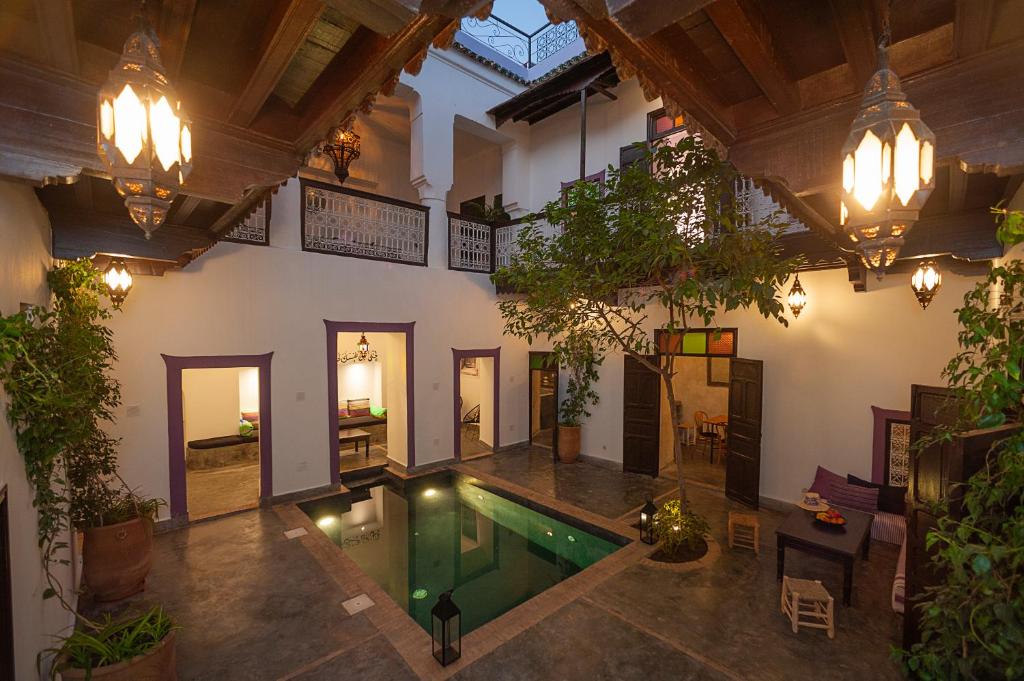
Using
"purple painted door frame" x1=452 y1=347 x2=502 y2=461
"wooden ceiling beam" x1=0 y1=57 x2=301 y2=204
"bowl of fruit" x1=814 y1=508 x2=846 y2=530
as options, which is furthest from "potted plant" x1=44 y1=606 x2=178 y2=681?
"purple painted door frame" x1=452 y1=347 x2=502 y2=461

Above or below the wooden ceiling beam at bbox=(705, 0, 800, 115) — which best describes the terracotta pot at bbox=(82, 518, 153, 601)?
below

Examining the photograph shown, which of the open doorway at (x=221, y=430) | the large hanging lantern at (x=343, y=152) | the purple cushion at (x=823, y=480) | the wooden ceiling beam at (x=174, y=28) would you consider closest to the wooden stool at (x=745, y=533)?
the purple cushion at (x=823, y=480)

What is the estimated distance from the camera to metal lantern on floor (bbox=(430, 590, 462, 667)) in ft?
12.6

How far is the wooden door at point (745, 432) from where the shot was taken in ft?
23.9

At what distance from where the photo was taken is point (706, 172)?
16.0 feet

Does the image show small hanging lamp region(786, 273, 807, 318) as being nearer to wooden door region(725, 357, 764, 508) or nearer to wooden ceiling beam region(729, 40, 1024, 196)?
wooden door region(725, 357, 764, 508)

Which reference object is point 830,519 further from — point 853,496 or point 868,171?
point 868,171

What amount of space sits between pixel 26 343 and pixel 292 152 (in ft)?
6.38

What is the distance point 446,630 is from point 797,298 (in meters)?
6.60

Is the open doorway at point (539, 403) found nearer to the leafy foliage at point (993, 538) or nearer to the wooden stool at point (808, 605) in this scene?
the wooden stool at point (808, 605)

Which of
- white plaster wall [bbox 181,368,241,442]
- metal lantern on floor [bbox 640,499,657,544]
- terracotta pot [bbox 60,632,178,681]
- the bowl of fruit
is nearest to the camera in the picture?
terracotta pot [bbox 60,632,178,681]

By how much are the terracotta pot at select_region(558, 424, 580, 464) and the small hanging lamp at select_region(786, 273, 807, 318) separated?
16.4 feet

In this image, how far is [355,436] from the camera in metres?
10.1

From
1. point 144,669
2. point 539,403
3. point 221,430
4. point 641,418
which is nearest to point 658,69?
point 144,669
